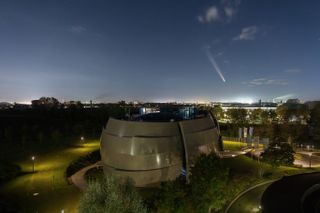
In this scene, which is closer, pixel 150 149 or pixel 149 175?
pixel 150 149

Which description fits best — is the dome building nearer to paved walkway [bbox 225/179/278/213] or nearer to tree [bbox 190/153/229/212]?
tree [bbox 190/153/229/212]

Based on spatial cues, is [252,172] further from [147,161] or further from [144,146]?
[144,146]

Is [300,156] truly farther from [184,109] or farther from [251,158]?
[184,109]

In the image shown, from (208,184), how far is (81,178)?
25046mm

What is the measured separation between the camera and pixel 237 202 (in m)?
35.3

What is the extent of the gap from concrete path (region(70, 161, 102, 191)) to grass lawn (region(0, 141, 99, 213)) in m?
1.31

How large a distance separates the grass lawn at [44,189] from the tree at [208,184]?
15838mm

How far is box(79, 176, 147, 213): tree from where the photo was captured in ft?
70.2

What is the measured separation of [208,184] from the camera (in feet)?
101

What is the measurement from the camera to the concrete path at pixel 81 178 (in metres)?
41.2

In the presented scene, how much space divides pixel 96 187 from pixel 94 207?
1.84m

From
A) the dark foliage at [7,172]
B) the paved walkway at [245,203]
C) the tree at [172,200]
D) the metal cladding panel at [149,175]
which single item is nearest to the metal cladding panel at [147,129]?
the metal cladding panel at [149,175]

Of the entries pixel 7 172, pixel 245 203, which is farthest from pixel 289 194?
pixel 7 172

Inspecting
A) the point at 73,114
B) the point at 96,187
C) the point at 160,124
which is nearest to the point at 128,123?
the point at 160,124
